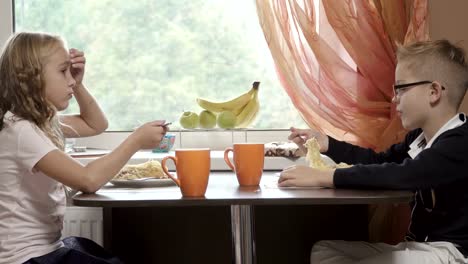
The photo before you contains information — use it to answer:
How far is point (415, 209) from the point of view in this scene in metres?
1.78

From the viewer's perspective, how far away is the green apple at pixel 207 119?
102 inches

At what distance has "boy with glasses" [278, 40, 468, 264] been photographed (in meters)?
1.48

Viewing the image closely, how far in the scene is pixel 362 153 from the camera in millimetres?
1979

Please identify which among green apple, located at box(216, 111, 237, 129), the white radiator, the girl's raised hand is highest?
the girl's raised hand

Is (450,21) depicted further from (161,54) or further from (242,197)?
(242,197)

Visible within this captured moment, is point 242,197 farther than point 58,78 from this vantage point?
No

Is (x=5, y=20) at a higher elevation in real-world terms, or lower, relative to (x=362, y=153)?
higher

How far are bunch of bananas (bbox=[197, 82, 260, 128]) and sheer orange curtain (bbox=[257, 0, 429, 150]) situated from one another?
20cm

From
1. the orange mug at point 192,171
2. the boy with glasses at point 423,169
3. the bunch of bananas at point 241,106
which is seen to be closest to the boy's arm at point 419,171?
the boy with glasses at point 423,169

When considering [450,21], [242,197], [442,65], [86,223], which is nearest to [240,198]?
[242,197]

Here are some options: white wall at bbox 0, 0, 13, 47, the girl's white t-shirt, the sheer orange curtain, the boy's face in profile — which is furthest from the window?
the girl's white t-shirt

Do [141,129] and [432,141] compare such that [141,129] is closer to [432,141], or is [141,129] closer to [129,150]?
[129,150]

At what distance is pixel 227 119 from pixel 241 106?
0.08 m

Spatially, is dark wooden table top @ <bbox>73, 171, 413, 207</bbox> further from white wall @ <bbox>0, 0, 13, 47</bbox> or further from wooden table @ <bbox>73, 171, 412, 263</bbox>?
white wall @ <bbox>0, 0, 13, 47</bbox>
